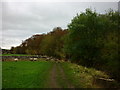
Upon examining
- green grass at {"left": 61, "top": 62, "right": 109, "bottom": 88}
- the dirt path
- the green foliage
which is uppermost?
the green foliage

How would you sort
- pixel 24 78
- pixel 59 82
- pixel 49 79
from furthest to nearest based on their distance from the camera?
pixel 24 78 → pixel 49 79 → pixel 59 82

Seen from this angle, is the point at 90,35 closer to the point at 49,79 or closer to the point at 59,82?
the point at 49,79

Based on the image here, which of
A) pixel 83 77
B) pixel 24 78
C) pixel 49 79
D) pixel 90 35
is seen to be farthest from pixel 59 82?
pixel 90 35

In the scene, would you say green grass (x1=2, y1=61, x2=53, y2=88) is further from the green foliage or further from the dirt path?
the green foliage

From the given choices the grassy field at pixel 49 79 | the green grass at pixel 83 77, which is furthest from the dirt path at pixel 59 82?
the green grass at pixel 83 77

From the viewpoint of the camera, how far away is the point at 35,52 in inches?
4250

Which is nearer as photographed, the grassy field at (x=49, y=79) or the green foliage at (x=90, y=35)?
the grassy field at (x=49, y=79)

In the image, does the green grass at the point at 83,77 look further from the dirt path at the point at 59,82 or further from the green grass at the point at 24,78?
the green grass at the point at 24,78

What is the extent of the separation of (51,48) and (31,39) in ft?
142

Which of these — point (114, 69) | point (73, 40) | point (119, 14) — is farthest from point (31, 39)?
point (114, 69)

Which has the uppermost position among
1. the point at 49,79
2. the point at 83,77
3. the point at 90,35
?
the point at 90,35

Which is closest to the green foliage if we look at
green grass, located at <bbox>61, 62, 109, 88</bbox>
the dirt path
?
green grass, located at <bbox>61, 62, 109, 88</bbox>

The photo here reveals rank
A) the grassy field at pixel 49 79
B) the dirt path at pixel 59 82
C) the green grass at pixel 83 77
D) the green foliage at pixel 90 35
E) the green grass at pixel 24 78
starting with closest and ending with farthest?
the dirt path at pixel 59 82 < the green grass at pixel 24 78 < the grassy field at pixel 49 79 < the green grass at pixel 83 77 < the green foliage at pixel 90 35

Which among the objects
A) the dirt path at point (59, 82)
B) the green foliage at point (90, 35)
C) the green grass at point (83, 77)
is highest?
the green foliage at point (90, 35)
